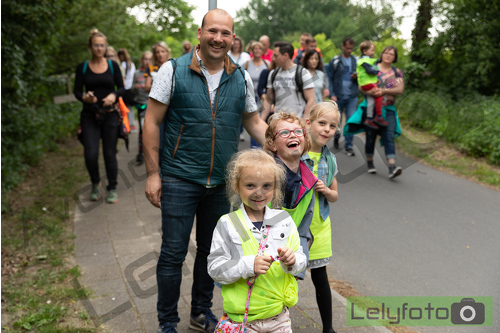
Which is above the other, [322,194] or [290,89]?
[290,89]

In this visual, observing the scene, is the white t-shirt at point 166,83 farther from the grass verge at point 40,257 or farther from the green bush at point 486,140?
the green bush at point 486,140

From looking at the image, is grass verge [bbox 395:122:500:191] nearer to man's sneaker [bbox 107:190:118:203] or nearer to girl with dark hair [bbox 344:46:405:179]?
girl with dark hair [bbox 344:46:405:179]

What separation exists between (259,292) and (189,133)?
44.5 inches

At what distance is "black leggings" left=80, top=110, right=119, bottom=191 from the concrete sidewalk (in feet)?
1.69

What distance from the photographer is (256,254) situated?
2.60 meters

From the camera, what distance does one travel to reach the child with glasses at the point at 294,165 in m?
2.97

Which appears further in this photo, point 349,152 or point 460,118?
point 460,118

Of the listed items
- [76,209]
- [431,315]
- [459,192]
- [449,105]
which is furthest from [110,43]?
[431,315]

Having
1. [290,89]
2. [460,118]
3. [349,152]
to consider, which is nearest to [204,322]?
[290,89]

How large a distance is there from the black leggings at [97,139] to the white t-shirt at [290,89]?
222cm

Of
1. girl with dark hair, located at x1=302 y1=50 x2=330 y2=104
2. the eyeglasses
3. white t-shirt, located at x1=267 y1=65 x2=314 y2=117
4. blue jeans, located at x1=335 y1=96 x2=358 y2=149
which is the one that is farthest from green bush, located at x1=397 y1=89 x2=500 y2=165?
the eyeglasses

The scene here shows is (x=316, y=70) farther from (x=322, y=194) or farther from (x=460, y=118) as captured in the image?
(x=322, y=194)

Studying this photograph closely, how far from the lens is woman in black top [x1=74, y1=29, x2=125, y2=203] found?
261 inches

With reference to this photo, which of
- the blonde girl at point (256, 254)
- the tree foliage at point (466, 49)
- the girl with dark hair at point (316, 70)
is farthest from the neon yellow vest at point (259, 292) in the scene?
the tree foliage at point (466, 49)
